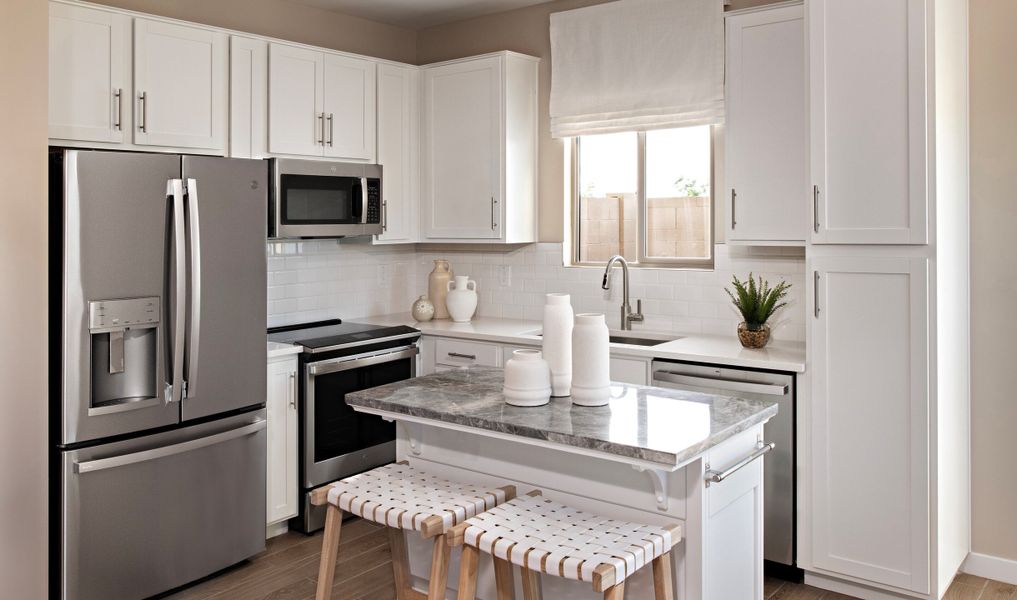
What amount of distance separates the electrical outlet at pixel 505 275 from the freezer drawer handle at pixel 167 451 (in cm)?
191

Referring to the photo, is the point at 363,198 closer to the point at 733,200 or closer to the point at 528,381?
the point at 733,200

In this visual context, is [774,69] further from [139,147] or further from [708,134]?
[139,147]

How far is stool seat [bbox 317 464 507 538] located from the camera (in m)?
2.41

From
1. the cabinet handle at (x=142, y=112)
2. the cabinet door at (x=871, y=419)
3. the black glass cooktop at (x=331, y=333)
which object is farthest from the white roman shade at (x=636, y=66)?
the cabinet handle at (x=142, y=112)

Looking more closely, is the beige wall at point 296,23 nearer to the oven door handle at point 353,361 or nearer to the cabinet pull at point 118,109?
the cabinet pull at point 118,109

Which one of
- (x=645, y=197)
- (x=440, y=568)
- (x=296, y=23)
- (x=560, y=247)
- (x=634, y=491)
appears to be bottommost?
(x=440, y=568)

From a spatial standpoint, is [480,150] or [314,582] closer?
[314,582]

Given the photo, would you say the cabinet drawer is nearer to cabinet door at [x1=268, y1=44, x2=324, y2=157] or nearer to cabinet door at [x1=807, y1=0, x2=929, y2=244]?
cabinet door at [x1=268, y1=44, x2=324, y2=157]

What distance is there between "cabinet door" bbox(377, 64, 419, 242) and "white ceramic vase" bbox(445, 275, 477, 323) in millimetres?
423

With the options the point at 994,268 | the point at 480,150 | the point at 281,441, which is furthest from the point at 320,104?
the point at 994,268

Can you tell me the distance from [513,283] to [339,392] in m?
1.42

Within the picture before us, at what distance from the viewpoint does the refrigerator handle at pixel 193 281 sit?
334cm

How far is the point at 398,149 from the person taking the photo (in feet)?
16.2

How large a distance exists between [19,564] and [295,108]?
2.45 m
